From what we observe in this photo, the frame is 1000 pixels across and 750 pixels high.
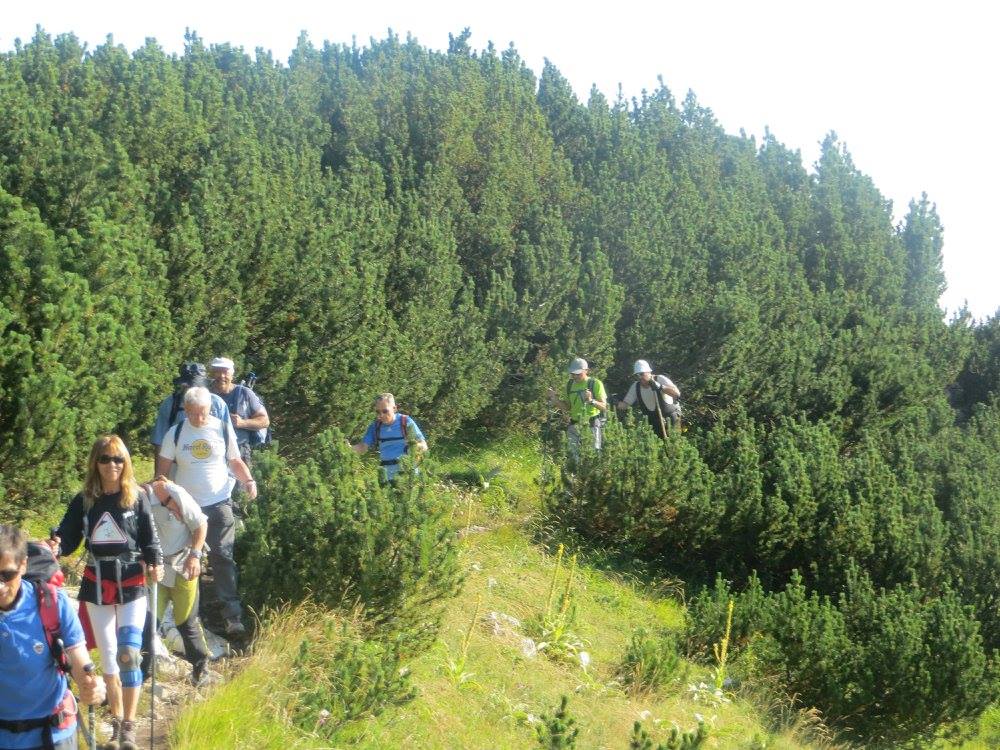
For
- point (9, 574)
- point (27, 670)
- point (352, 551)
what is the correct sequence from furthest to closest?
point (352, 551) → point (27, 670) → point (9, 574)

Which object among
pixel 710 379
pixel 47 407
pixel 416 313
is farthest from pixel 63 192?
pixel 710 379

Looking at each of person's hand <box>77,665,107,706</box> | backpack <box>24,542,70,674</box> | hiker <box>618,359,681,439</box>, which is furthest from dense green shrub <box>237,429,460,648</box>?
hiker <box>618,359,681,439</box>

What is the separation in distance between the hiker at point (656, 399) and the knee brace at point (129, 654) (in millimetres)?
9471

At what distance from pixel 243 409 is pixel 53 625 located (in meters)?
4.07

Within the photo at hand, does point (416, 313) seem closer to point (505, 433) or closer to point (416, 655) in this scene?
point (505, 433)

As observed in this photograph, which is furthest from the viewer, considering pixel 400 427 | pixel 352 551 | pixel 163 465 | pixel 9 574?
pixel 400 427

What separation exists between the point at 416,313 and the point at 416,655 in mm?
8212

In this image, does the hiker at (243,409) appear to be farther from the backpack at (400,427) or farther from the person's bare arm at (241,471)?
the person's bare arm at (241,471)

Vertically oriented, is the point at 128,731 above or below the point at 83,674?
below

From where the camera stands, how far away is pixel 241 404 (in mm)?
8133

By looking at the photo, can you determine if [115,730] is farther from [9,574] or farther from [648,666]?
[648,666]

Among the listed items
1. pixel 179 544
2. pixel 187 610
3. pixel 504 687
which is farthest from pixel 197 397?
pixel 504 687

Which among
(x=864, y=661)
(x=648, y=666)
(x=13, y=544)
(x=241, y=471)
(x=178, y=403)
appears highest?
(x=178, y=403)

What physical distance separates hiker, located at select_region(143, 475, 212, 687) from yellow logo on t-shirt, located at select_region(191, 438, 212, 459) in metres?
0.70
